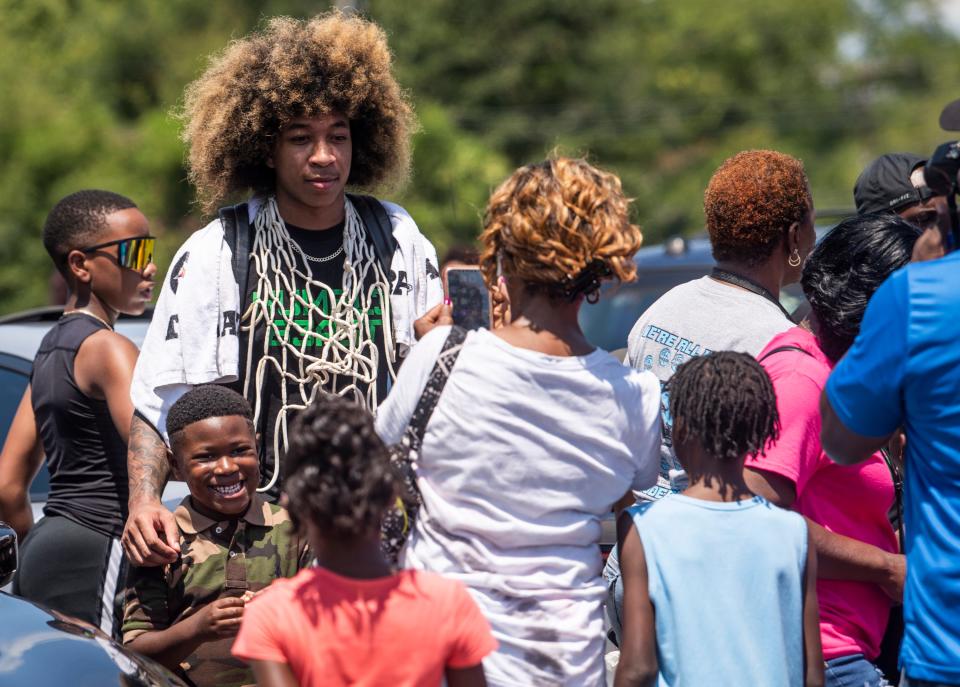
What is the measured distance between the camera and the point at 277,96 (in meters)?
3.75

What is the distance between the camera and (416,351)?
2758 mm

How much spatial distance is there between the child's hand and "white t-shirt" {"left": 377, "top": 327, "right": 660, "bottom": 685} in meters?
0.69

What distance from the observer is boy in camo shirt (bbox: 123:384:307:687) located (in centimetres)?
340

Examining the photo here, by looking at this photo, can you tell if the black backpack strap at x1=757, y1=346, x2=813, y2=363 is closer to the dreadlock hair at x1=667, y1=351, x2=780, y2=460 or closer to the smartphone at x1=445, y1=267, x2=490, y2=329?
the dreadlock hair at x1=667, y1=351, x2=780, y2=460

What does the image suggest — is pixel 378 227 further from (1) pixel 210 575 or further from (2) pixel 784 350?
(2) pixel 784 350

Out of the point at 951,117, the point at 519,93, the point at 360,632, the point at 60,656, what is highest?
the point at 519,93

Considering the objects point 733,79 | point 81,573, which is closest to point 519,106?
point 733,79

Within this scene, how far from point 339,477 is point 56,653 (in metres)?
1.07

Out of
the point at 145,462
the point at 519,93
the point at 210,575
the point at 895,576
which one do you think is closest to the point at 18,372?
the point at 145,462

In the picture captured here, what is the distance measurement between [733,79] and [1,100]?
75.4 feet

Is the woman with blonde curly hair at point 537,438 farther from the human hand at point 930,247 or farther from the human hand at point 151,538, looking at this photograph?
the human hand at point 151,538

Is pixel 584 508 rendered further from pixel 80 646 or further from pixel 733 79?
pixel 733 79

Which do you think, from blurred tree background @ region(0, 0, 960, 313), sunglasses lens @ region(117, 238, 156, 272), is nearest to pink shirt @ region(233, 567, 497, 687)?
sunglasses lens @ region(117, 238, 156, 272)

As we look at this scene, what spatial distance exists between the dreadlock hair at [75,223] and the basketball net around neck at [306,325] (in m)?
0.97
